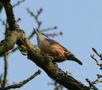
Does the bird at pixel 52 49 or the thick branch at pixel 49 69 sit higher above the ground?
the thick branch at pixel 49 69

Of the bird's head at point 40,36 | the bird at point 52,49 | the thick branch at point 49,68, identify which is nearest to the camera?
the thick branch at point 49,68

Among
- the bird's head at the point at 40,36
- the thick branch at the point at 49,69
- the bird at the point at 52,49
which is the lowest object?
the bird at the point at 52,49

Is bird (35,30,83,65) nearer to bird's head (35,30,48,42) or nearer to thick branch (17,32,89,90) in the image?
bird's head (35,30,48,42)

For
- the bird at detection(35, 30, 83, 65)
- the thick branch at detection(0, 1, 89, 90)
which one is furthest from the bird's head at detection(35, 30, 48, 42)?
the thick branch at detection(0, 1, 89, 90)

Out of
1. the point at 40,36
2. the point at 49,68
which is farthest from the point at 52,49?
the point at 49,68

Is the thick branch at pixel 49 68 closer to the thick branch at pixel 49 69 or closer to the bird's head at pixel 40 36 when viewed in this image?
the thick branch at pixel 49 69

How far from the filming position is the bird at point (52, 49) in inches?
283

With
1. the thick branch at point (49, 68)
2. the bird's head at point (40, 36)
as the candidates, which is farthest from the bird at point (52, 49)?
the thick branch at point (49, 68)

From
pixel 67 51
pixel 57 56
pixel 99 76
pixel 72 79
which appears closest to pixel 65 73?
pixel 72 79

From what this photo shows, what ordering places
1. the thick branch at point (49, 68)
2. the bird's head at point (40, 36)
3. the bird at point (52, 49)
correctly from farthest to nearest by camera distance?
the bird's head at point (40, 36) < the bird at point (52, 49) < the thick branch at point (49, 68)

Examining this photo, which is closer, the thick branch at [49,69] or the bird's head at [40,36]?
the thick branch at [49,69]

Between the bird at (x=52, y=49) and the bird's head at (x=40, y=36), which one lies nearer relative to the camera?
the bird at (x=52, y=49)

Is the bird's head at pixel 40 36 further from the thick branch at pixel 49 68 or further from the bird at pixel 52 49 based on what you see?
the thick branch at pixel 49 68

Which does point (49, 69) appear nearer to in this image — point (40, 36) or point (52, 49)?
point (52, 49)
